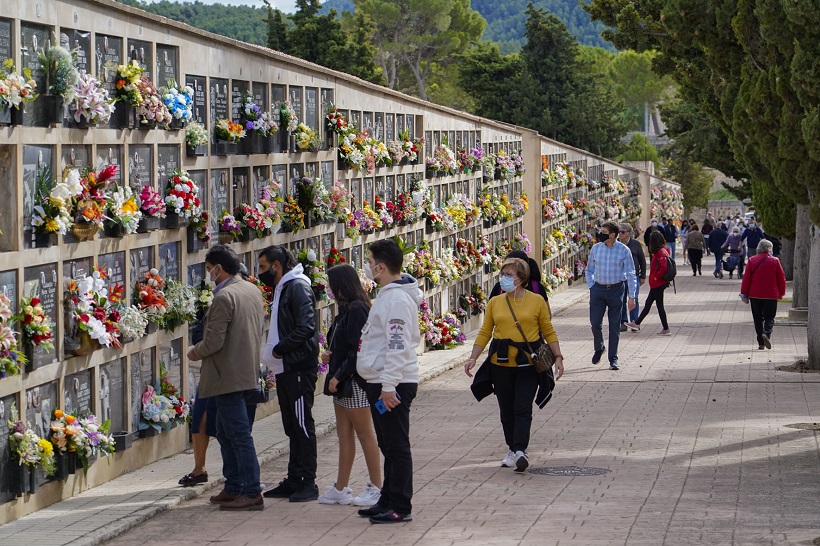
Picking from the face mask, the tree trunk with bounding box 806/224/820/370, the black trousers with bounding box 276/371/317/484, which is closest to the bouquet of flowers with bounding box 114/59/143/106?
the black trousers with bounding box 276/371/317/484

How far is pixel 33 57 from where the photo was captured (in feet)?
27.5

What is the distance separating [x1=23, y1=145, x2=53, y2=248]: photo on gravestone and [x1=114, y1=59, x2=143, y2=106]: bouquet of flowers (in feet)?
3.70

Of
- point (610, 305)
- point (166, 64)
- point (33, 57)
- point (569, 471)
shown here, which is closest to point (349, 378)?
point (569, 471)

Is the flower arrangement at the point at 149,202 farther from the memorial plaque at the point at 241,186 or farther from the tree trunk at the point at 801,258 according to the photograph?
the tree trunk at the point at 801,258

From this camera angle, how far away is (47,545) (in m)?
7.51

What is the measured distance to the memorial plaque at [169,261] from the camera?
34.2 ft

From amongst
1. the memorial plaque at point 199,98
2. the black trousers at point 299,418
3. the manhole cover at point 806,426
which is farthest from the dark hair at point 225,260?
the manhole cover at point 806,426

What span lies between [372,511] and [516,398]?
222 centimetres

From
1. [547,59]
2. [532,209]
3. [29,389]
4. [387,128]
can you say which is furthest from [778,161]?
[547,59]

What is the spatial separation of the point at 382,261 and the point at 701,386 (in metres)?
7.58

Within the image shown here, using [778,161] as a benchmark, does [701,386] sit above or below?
below

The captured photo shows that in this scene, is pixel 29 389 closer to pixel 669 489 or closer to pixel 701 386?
pixel 669 489

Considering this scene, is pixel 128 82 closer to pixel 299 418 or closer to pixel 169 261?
pixel 169 261

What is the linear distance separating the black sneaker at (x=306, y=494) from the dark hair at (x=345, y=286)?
4.11 ft
